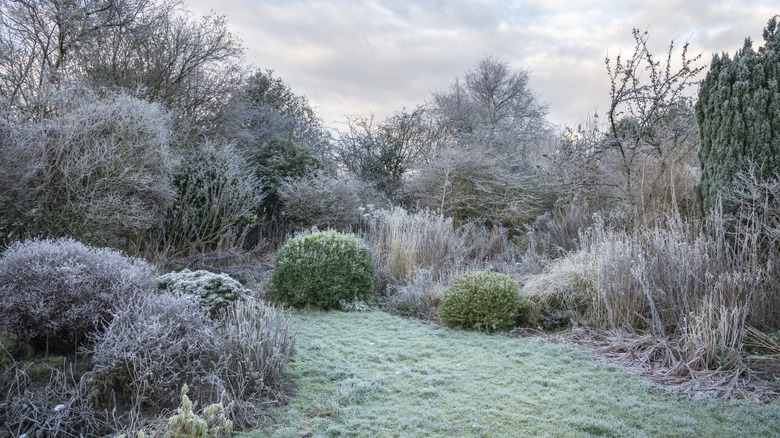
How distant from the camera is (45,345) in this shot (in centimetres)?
323

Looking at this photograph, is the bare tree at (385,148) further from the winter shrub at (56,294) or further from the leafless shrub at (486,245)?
the winter shrub at (56,294)

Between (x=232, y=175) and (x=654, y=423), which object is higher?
(x=232, y=175)

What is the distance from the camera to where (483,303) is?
476 cm

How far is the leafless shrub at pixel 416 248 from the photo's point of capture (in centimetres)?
675

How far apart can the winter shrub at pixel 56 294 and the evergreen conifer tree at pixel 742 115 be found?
5.62m

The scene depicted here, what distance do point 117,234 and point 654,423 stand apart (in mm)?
6444

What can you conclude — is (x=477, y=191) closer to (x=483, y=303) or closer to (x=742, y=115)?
(x=742, y=115)

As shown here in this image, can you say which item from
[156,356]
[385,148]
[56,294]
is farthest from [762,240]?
[385,148]

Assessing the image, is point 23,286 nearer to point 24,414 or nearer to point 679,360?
point 24,414

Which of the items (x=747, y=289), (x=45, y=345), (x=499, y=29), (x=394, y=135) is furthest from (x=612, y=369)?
(x=394, y=135)

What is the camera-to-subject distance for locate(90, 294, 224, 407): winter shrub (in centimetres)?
268

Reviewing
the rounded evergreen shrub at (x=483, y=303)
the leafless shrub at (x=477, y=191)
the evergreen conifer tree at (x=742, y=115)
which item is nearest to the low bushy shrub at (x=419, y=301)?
the rounded evergreen shrub at (x=483, y=303)

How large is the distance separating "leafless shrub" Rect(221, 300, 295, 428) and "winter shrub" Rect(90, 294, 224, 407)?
91 millimetres

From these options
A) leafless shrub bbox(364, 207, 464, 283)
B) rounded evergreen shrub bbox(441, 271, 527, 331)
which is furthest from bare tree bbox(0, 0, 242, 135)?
rounded evergreen shrub bbox(441, 271, 527, 331)
